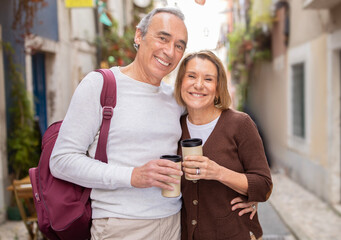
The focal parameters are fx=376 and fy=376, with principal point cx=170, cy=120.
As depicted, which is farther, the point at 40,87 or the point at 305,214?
the point at 40,87

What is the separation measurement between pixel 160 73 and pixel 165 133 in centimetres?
32

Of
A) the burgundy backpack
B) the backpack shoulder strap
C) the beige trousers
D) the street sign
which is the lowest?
the beige trousers

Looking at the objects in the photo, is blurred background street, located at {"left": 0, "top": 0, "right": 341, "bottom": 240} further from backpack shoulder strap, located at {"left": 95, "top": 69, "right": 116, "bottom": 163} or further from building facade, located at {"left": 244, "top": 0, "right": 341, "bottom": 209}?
backpack shoulder strap, located at {"left": 95, "top": 69, "right": 116, "bottom": 163}

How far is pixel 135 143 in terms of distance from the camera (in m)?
1.84

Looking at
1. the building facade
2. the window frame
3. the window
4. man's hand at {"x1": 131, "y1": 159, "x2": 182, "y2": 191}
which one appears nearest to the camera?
man's hand at {"x1": 131, "y1": 159, "x2": 182, "y2": 191}

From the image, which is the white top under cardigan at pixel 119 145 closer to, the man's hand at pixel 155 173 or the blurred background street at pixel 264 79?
the man's hand at pixel 155 173

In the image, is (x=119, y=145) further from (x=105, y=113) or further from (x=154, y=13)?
(x=154, y=13)

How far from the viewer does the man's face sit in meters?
1.93

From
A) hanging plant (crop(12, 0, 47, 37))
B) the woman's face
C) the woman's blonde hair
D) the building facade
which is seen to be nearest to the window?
the building facade

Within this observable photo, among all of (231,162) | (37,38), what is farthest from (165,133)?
(37,38)

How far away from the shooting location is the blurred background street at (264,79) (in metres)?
5.09

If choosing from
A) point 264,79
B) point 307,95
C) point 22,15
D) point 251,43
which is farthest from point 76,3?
point 264,79

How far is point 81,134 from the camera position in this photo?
174 cm

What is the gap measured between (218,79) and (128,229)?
96 cm
